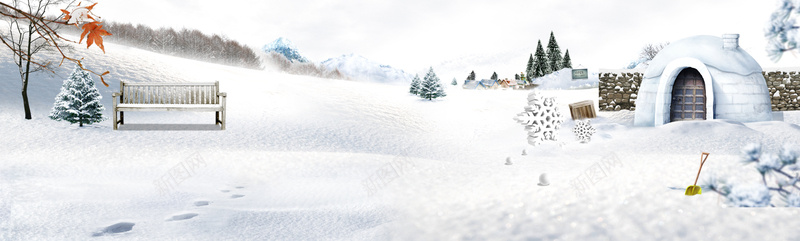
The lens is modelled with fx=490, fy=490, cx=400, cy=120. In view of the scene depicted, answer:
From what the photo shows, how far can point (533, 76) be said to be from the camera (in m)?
40.8

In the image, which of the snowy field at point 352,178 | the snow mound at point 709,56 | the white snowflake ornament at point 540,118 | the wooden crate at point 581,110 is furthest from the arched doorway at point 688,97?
the white snowflake ornament at point 540,118

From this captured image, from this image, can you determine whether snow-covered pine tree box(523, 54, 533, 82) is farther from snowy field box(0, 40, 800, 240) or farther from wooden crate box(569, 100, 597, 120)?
wooden crate box(569, 100, 597, 120)

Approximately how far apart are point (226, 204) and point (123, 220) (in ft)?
3.79

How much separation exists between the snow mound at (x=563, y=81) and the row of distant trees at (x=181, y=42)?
20606 millimetres

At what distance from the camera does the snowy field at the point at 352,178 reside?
4.88 metres

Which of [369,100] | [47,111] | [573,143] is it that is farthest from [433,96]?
[47,111]

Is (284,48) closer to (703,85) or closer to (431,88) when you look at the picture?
(431,88)

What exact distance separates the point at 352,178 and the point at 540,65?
35182 millimetres

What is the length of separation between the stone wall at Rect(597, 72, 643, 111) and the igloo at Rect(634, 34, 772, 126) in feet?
14.5

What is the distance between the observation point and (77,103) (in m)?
11.7

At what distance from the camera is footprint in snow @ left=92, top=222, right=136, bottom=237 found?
4.94 m

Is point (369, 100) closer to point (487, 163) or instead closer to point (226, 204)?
point (487, 163)

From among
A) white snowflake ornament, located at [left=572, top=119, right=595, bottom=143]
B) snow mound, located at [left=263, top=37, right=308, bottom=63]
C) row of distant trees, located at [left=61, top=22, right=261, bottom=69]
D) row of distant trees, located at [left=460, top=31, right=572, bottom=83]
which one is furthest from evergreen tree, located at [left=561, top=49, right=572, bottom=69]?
white snowflake ornament, located at [left=572, top=119, right=595, bottom=143]

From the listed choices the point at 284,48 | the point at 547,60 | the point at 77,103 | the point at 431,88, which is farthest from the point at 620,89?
the point at 284,48
